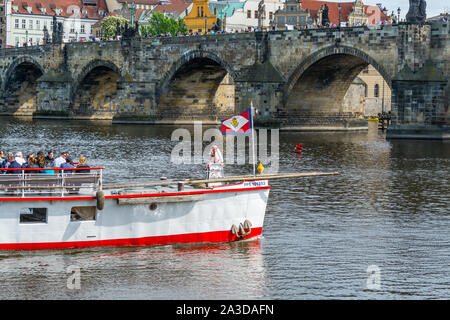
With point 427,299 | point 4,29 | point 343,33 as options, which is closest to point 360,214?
point 427,299

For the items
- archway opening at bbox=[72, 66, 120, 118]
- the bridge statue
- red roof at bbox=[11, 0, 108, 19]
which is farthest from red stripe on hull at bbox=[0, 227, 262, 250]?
red roof at bbox=[11, 0, 108, 19]

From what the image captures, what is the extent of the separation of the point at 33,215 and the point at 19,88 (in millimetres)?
81851

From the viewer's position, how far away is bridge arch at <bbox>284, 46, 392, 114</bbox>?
6050cm

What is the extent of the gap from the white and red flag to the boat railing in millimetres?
3498

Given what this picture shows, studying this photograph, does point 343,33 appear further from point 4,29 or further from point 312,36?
point 4,29

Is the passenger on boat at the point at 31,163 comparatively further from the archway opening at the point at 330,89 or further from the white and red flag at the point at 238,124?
the archway opening at the point at 330,89

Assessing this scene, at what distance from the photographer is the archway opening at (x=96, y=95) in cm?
8481

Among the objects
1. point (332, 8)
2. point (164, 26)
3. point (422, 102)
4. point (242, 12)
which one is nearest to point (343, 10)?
point (332, 8)

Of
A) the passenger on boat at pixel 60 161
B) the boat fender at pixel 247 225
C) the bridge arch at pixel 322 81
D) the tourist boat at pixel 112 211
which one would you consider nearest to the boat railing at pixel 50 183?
Answer: the tourist boat at pixel 112 211

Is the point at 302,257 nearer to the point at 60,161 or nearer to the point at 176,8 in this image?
the point at 60,161

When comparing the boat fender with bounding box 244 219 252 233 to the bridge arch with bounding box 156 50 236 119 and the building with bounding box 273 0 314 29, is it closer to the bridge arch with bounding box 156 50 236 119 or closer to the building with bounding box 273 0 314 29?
the bridge arch with bounding box 156 50 236 119

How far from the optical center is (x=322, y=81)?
63781mm

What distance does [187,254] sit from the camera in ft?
67.2
